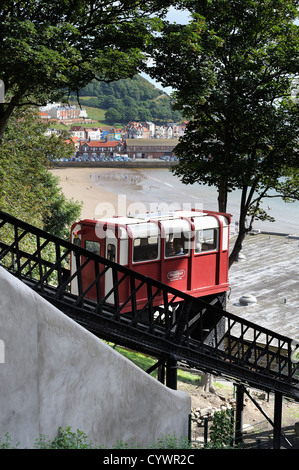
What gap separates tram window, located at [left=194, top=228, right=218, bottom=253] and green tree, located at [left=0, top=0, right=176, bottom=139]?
606 cm

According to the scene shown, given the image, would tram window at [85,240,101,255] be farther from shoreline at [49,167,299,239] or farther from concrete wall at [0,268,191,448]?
shoreline at [49,167,299,239]

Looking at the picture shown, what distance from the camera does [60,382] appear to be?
27.0 ft

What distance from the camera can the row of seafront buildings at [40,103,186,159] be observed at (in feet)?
425

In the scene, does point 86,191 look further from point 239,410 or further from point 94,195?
point 239,410

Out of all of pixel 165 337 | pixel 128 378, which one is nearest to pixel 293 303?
pixel 165 337

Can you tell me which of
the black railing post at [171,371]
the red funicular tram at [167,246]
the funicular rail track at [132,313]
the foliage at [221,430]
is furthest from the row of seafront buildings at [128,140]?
the foliage at [221,430]

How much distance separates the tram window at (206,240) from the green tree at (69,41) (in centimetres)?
606

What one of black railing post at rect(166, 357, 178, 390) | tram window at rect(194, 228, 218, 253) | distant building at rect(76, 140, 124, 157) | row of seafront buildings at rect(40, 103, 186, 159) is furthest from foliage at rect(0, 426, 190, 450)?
distant building at rect(76, 140, 124, 157)

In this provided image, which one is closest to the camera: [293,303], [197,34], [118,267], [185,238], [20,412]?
[20,412]

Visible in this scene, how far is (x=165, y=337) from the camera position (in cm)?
1129

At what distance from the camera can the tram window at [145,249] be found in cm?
1407

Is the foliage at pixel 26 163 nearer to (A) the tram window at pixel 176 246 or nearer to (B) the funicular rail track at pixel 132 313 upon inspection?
(A) the tram window at pixel 176 246
